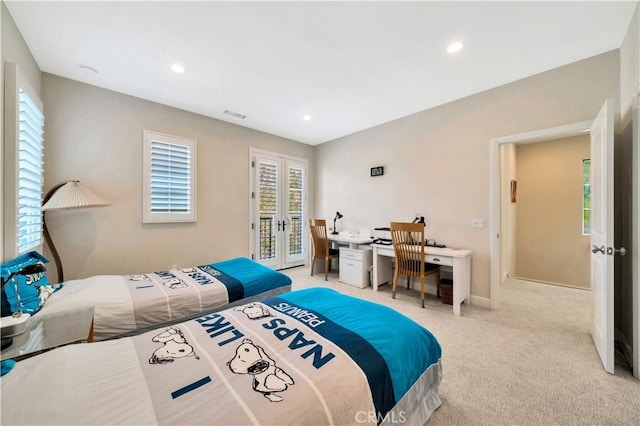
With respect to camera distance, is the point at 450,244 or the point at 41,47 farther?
the point at 450,244

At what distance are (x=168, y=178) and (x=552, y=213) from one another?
250 inches

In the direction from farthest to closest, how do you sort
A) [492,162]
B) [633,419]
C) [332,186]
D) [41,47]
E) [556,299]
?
[332,186]
[556,299]
[492,162]
[41,47]
[633,419]

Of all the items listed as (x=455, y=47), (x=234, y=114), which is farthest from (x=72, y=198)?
(x=455, y=47)

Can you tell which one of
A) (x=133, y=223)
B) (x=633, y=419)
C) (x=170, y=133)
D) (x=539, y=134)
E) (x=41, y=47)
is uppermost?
(x=41, y=47)

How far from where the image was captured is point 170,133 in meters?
3.50

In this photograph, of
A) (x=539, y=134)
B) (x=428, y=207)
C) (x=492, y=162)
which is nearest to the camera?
(x=539, y=134)

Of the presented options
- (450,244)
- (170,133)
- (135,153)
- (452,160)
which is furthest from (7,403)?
(452,160)

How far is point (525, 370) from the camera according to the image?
186 cm

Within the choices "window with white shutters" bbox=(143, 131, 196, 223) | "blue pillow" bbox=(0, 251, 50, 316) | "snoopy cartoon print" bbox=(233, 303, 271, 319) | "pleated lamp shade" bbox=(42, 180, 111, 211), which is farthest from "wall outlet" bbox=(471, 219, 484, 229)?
"pleated lamp shade" bbox=(42, 180, 111, 211)

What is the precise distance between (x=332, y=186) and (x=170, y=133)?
3.00m

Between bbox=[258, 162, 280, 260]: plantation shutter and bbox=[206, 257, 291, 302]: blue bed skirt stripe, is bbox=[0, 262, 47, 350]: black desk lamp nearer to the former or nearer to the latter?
bbox=[206, 257, 291, 302]: blue bed skirt stripe

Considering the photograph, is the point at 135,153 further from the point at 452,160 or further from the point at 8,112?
the point at 452,160

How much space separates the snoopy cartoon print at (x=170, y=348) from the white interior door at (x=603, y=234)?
2823mm

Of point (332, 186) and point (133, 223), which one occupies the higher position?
point (332, 186)
